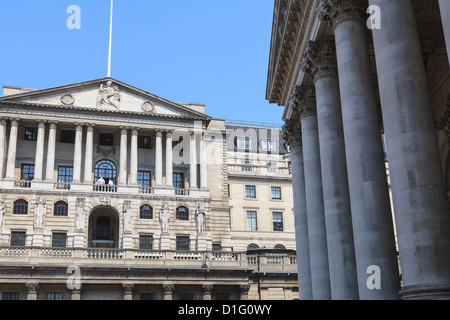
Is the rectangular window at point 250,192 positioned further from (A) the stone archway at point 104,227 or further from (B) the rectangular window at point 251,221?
(A) the stone archway at point 104,227

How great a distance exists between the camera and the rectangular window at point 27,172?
64688mm

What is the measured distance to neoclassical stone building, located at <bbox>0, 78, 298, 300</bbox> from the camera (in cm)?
5428

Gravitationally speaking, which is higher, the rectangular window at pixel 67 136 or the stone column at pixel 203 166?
the rectangular window at pixel 67 136

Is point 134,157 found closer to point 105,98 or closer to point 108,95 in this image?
point 105,98

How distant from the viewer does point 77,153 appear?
213 feet

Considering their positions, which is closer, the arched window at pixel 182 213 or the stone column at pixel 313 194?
the stone column at pixel 313 194

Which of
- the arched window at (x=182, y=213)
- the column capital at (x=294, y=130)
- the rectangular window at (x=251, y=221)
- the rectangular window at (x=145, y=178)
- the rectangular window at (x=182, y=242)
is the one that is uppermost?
the rectangular window at (x=145, y=178)

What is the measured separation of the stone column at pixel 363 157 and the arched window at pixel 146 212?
47271 millimetres

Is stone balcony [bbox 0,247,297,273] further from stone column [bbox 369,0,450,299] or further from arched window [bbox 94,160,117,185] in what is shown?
stone column [bbox 369,0,450,299]

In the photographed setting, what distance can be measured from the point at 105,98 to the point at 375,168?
54.5 meters

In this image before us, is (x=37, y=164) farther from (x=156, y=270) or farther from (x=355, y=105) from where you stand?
(x=355, y=105)

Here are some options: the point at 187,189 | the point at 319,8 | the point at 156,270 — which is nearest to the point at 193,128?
the point at 187,189

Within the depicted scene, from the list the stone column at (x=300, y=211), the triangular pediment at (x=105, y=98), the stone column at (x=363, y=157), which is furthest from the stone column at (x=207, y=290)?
the stone column at (x=363, y=157)

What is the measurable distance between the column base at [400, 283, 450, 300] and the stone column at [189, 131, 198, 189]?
5463 centimetres
